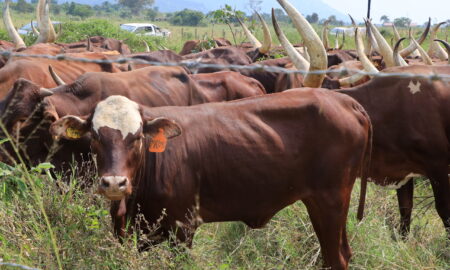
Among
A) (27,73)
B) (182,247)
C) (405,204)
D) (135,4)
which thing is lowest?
(135,4)

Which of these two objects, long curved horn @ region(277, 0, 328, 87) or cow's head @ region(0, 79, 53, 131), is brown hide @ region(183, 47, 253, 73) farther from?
cow's head @ region(0, 79, 53, 131)

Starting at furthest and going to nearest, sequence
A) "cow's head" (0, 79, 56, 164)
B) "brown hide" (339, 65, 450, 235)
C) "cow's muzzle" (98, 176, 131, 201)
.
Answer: "brown hide" (339, 65, 450, 235) < "cow's head" (0, 79, 56, 164) < "cow's muzzle" (98, 176, 131, 201)

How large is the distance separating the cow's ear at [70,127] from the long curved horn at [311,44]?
2022 millimetres

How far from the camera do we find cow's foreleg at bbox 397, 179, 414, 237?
557 centimetres

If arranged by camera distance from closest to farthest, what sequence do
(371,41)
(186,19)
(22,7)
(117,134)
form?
(117,134) < (371,41) < (186,19) < (22,7)

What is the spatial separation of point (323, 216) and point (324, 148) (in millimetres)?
448

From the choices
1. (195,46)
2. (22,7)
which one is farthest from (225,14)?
(22,7)

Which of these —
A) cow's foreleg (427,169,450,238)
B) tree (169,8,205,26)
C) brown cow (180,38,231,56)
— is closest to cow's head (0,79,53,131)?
cow's foreleg (427,169,450,238)

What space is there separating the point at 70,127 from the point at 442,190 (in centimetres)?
302

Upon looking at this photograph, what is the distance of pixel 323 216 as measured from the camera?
13.4 feet

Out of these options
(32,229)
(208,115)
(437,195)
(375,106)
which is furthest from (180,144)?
(437,195)

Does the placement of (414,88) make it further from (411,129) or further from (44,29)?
(44,29)

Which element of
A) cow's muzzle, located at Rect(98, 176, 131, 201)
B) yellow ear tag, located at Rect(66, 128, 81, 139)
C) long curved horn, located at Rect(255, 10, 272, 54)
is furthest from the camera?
long curved horn, located at Rect(255, 10, 272, 54)

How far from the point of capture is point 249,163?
4.03m
